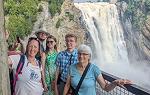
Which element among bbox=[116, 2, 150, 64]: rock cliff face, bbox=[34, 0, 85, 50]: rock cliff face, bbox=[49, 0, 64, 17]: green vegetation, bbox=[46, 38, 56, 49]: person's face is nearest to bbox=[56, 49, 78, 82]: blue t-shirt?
bbox=[46, 38, 56, 49]: person's face

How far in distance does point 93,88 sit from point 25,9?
22501mm

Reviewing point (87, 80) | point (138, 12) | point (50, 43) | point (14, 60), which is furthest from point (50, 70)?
point (138, 12)

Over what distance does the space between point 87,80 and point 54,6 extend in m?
25.9

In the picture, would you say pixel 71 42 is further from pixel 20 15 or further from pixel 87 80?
pixel 20 15

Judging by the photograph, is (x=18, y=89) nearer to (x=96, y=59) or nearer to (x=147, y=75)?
(x=96, y=59)

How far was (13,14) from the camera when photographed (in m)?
24.8

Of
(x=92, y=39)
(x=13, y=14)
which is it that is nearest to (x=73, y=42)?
(x=13, y=14)

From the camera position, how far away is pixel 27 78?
3.87 meters

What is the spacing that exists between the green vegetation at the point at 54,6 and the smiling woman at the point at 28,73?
82.3 ft

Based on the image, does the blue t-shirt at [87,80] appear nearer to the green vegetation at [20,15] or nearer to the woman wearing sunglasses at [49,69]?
the woman wearing sunglasses at [49,69]

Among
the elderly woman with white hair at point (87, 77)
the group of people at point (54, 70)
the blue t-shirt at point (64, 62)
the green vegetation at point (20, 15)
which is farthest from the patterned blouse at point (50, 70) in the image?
the green vegetation at point (20, 15)

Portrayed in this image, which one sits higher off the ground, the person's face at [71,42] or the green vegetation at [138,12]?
the green vegetation at [138,12]

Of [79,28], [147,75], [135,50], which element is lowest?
[147,75]

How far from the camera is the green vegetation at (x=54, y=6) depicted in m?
28.9
